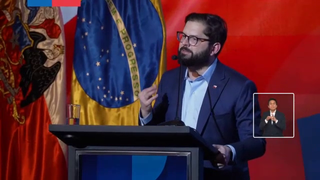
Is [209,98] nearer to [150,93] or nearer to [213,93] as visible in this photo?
[213,93]

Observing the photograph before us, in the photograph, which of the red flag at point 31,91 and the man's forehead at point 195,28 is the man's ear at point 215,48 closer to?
the man's forehead at point 195,28

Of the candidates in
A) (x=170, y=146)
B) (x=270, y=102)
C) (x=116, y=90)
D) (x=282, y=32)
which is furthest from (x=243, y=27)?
(x=170, y=146)

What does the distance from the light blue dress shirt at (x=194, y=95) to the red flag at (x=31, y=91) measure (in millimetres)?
1073

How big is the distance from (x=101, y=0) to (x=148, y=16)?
0.35m

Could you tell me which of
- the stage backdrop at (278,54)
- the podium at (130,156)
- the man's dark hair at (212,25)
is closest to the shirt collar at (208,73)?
the man's dark hair at (212,25)

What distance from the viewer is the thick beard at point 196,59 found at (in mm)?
2965

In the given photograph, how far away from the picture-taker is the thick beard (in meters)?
2.97

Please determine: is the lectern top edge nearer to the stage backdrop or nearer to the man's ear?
the man's ear

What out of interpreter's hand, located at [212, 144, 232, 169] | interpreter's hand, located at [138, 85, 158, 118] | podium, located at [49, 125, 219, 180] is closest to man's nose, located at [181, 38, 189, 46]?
interpreter's hand, located at [138, 85, 158, 118]

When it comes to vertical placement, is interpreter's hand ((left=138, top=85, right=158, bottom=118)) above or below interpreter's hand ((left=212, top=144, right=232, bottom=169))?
above

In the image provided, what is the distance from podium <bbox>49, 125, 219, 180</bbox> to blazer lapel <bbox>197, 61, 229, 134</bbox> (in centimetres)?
87

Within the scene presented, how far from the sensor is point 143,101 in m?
2.57

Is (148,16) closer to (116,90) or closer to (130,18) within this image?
(130,18)

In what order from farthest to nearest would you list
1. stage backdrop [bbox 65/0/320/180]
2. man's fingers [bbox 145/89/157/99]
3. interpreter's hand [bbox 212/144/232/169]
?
stage backdrop [bbox 65/0/320/180] < man's fingers [bbox 145/89/157/99] < interpreter's hand [bbox 212/144/232/169]
